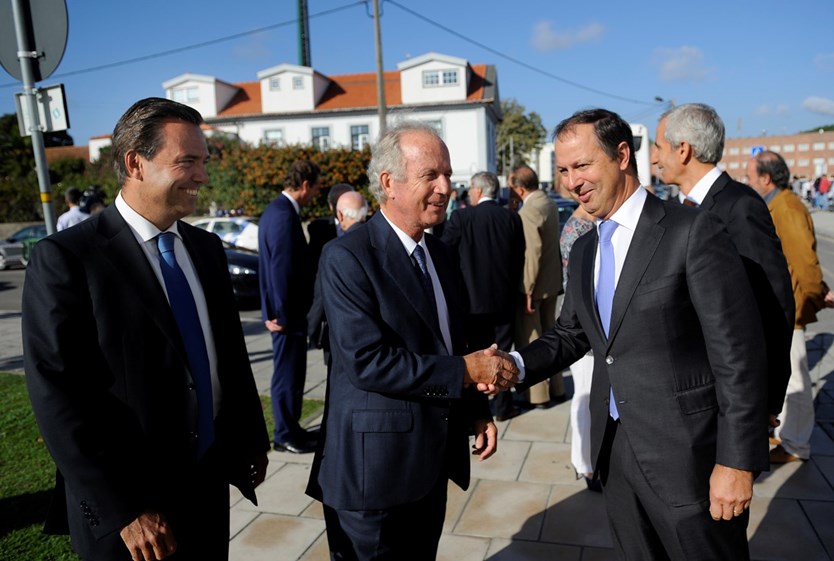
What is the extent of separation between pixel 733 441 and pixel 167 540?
1787 millimetres

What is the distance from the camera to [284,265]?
4.61 m

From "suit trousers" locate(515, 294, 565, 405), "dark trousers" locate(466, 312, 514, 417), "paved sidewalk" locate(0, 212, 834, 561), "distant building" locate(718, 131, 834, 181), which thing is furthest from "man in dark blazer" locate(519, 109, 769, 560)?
"distant building" locate(718, 131, 834, 181)

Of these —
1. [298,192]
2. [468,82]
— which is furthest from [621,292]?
[468,82]

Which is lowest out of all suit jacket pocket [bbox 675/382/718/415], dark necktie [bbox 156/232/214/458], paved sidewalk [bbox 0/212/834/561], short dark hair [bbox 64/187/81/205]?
paved sidewalk [bbox 0/212/834/561]

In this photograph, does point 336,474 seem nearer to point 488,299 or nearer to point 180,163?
point 180,163

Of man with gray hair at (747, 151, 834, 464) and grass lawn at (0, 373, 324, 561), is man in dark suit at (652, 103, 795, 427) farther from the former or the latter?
grass lawn at (0, 373, 324, 561)

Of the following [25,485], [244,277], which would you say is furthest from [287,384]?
[244,277]

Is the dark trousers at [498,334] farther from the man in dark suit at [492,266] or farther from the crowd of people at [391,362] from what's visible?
the crowd of people at [391,362]

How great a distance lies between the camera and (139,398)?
73.3 inches

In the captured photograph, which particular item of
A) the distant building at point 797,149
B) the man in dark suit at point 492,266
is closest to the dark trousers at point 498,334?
the man in dark suit at point 492,266

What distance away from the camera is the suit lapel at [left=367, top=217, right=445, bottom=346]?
2.20 m

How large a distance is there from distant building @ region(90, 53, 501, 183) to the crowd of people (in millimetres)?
36202

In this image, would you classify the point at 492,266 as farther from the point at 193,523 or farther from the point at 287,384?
the point at 193,523

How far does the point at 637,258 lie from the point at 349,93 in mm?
42070
